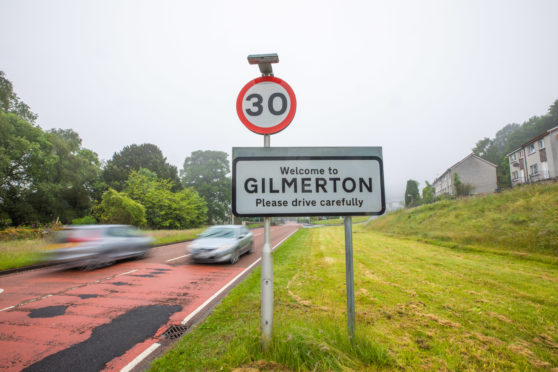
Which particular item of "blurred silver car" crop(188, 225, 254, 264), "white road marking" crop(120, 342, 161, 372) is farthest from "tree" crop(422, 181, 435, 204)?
"white road marking" crop(120, 342, 161, 372)

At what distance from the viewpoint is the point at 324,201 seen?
238cm

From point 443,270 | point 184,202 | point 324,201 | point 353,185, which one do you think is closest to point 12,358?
point 324,201

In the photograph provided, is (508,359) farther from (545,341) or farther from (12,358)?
(12,358)

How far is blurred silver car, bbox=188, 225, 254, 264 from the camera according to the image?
8.38 m

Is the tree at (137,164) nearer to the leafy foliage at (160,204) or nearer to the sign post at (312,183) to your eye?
the leafy foliage at (160,204)

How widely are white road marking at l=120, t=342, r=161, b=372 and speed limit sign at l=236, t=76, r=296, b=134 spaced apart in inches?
121

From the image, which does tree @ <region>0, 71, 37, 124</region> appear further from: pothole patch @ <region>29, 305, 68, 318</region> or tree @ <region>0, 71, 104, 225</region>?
pothole patch @ <region>29, 305, 68, 318</region>

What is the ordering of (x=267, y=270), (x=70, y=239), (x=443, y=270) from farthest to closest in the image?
(x=70, y=239), (x=443, y=270), (x=267, y=270)

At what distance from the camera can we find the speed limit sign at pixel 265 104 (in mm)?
2623

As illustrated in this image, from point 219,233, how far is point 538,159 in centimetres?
4044

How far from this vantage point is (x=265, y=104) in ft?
8.66

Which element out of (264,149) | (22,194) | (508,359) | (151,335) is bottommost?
(151,335)

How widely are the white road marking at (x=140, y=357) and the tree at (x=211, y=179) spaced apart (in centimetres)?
4816

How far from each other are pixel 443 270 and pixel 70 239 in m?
11.2
